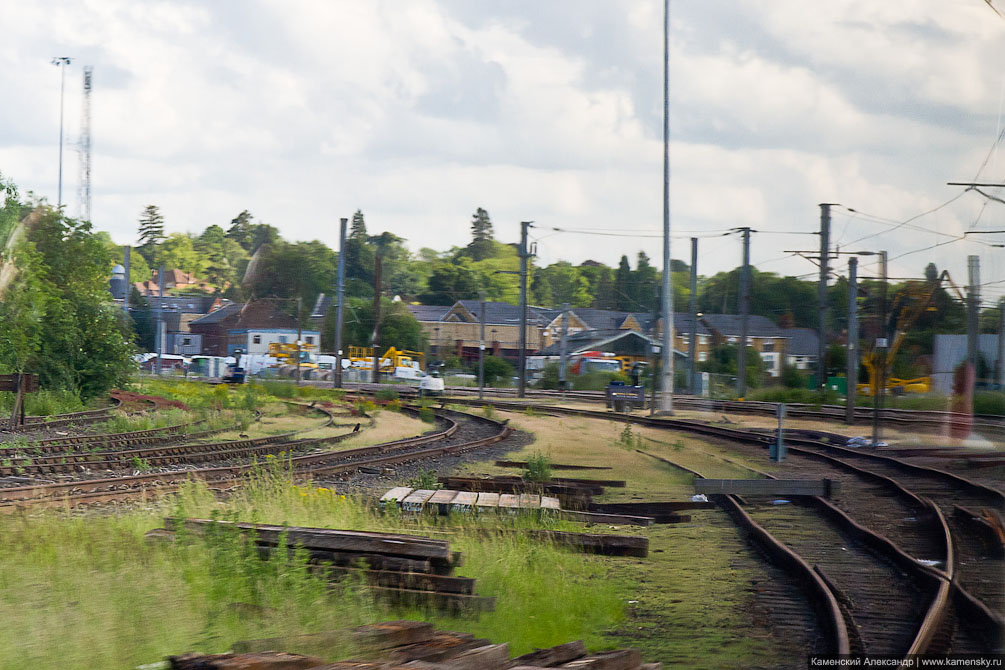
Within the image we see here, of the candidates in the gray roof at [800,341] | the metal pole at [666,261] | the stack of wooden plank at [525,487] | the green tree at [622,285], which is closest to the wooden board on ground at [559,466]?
the stack of wooden plank at [525,487]

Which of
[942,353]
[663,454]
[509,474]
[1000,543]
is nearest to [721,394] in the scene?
[942,353]

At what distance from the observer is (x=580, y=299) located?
127312 millimetres

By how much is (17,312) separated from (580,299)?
339ft

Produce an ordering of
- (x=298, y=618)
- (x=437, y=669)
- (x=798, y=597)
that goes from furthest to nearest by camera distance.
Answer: (x=798, y=597) < (x=298, y=618) < (x=437, y=669)

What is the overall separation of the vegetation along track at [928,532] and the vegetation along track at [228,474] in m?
6.75

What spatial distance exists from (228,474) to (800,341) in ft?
238

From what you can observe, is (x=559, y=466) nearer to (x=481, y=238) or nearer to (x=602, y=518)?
(x=602, y=518)

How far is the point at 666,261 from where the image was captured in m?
32.9

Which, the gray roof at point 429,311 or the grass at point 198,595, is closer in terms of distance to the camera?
the grass at point 198,595

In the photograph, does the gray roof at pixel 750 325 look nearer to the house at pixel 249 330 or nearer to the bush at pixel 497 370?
the bush at pixel 497 370

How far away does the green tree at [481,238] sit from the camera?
4045 inches

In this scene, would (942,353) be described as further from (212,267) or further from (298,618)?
(212,267)

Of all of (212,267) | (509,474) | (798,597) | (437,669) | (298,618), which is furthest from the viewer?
(212,267)

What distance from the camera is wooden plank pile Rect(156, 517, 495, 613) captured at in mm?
6961
